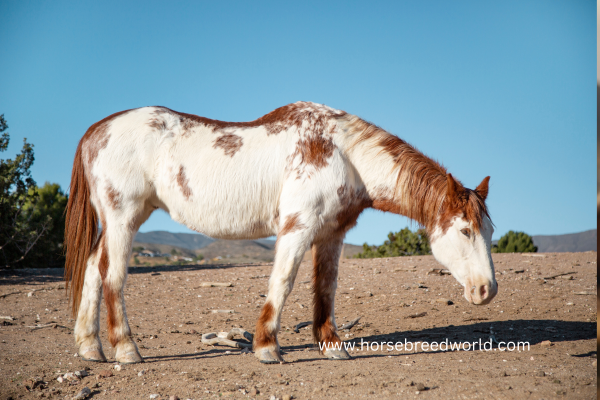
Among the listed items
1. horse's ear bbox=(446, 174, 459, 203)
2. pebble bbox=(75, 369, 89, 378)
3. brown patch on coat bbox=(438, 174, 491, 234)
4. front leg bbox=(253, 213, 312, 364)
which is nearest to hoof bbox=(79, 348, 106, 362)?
pebble bbox=(75, 369, 89, 378)

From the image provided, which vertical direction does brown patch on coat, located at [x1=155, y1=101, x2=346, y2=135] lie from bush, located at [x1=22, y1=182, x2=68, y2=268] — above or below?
above

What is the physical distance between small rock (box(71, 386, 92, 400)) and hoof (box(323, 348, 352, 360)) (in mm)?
2239

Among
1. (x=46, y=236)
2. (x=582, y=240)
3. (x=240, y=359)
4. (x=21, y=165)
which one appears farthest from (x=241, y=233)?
(x=582, y=240)

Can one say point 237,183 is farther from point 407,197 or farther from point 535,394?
point 535,394

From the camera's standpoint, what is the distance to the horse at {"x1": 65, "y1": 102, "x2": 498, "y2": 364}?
4.42 metres

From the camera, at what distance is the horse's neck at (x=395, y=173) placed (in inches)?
183

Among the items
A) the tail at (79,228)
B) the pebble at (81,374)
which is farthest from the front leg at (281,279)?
the tail at (79,228)

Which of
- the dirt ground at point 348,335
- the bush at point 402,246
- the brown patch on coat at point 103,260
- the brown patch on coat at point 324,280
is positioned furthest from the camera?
the bush at point 402,246

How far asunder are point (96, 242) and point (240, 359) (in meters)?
2.18

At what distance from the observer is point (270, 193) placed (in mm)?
4711

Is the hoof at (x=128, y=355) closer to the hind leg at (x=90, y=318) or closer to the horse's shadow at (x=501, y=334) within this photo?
the hind leg at (x=90, y=318)

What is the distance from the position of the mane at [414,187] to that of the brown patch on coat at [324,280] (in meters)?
0.69

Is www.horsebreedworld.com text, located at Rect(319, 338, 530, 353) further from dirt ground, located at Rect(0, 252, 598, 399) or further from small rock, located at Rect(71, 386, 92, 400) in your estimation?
small rock, located at Rect(71, 386, 92, 400)

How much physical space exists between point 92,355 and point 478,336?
448cm
